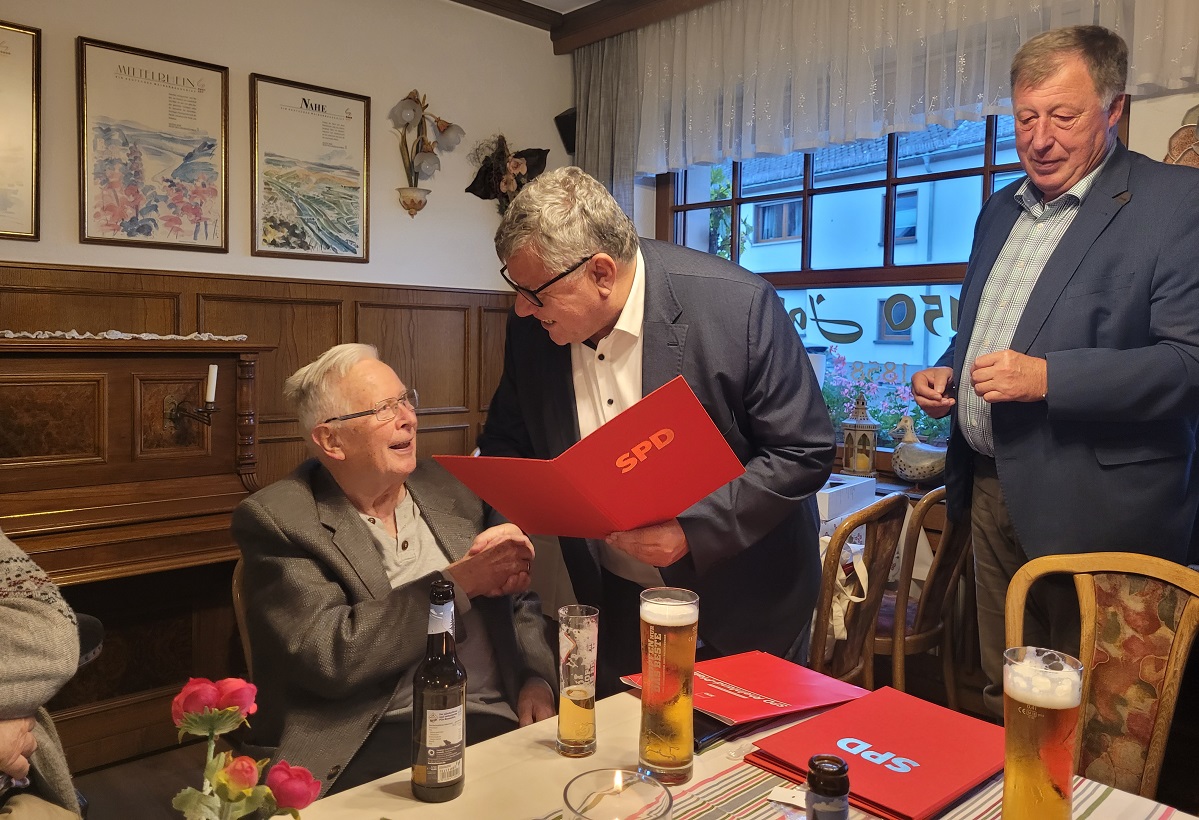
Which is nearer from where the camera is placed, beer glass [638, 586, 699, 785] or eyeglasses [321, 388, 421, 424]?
beer glass [638, 586, 699, 785]

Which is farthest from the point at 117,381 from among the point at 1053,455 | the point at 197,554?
the point at 1053,455

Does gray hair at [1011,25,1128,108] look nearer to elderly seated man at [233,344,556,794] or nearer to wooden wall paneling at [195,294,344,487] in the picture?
elderly seated man at [233,344,556,794]

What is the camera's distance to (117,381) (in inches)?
100

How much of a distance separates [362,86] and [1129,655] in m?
3.61

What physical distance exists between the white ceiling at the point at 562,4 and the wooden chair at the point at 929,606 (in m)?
3.12

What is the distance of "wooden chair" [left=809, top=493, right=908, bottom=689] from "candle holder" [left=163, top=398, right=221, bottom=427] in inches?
74.4

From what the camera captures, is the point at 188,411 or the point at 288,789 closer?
the point at 288,789

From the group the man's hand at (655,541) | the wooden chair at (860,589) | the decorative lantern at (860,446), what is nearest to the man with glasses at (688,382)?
the man's hand at (655,541)

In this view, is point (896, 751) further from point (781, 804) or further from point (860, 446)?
point (860, 446)

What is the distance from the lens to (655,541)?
1359mm

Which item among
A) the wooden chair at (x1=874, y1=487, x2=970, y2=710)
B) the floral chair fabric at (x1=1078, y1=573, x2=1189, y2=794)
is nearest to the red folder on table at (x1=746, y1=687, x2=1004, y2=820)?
the floral chair fabric at (x1=1078, y1=573, x2=1189, y2=794)

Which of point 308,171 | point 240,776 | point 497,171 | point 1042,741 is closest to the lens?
point 240,776

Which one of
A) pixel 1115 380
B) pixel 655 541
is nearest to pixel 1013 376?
pixel 1115 380

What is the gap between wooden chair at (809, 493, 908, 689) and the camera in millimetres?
1890
